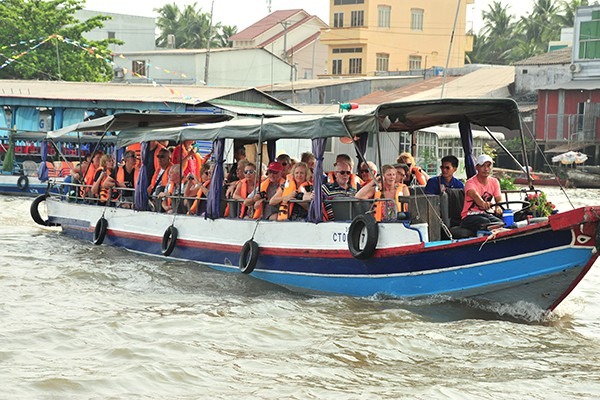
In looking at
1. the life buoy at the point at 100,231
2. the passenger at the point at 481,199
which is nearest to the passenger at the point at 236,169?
the life buoy at the point at 100,231

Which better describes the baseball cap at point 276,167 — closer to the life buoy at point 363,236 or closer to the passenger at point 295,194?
the passenger at point 295,194

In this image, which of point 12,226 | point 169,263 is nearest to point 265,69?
point 12,226

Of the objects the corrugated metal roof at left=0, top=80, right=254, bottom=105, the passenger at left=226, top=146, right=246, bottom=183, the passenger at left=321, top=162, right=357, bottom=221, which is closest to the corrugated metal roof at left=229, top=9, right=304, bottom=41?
the corrugated metal roof at left=0, top=80, right=254, bottom=105

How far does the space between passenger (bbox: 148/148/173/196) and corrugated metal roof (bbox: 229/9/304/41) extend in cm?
4839

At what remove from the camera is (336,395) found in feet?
24.4

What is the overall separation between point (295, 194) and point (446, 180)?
186cm

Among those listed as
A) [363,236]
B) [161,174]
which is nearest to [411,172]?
[363,236]

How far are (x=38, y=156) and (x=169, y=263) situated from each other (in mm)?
17100

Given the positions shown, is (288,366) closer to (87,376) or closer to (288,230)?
(87,376)

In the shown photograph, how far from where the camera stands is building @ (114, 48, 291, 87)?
49.4 metres

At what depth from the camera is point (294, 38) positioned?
6475 cm

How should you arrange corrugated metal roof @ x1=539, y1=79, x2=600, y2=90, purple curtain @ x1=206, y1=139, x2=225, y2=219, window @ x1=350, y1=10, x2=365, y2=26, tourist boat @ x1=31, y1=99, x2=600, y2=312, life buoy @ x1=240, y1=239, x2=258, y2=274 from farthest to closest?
window @ x1=350, y1=10, x2=365, y2=26
corrugated metal roof @ x1=539, y1=79, x2=600, y2=90
purple curtain @ x1=206, y1=139, x2=225, y2=219
life buoy @ x1=240, y1=239, x2=258, y2=274
tourist boat @ x1=31, y1=99, x2=600, y2=312

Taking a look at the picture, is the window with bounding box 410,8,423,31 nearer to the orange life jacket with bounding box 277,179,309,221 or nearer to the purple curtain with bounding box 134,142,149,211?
the purple curtain with bounding box 134,142,149,211

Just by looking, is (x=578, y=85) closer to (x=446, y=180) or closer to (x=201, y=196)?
(x=201, y=196)
